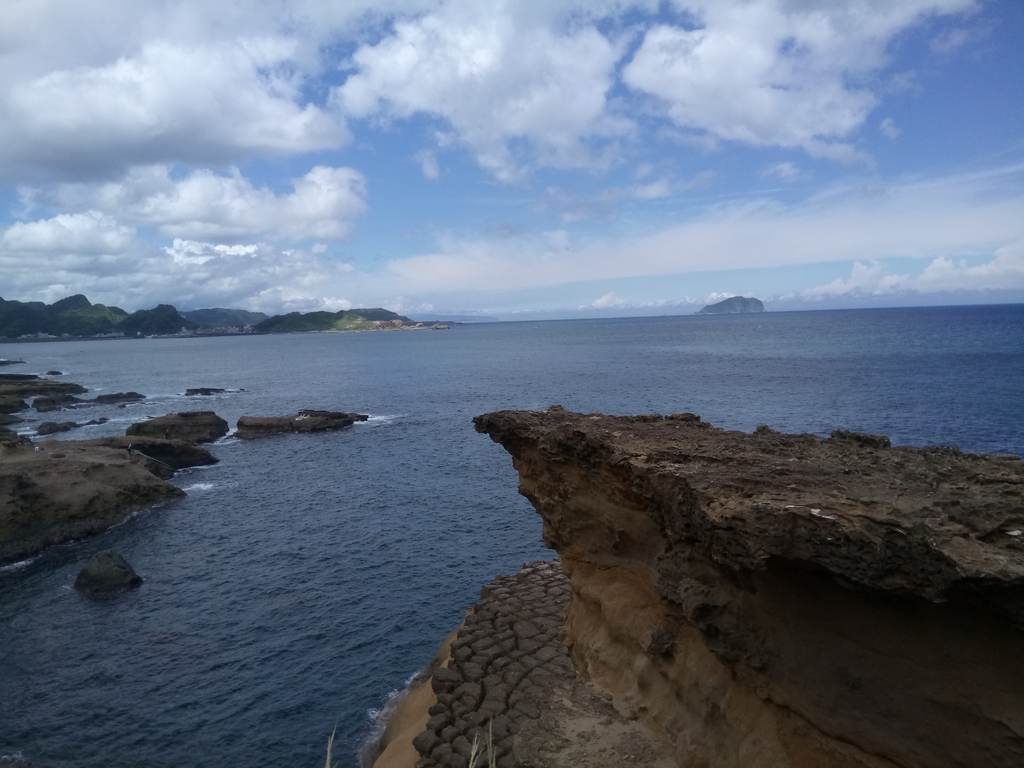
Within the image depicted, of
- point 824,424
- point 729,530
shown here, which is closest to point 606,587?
point 729,530

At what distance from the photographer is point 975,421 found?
161 ft

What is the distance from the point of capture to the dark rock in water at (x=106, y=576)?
2852 cm

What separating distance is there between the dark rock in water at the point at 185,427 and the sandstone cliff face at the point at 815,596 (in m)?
55.4

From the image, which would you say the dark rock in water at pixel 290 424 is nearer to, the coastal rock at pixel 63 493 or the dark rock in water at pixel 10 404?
the coastal rock at pixel 63 493

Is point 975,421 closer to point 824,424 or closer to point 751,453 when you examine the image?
point 824,424

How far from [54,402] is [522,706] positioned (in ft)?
305

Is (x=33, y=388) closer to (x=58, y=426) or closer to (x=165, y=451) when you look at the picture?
(x=58, y=426)

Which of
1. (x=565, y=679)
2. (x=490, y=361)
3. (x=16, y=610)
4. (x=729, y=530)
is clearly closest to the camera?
(x=729, y=530)

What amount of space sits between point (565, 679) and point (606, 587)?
2435mm

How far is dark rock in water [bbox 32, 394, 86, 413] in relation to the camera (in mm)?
83875

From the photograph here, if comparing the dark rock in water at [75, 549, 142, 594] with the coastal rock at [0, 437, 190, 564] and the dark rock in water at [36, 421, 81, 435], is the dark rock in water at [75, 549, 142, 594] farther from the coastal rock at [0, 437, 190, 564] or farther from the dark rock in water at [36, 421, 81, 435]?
the dark rock in water at [36, 421, 81, 435]

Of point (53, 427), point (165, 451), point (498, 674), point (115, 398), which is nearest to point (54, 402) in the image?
point (115, 398)

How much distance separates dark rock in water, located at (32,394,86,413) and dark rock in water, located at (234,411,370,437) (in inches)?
1444

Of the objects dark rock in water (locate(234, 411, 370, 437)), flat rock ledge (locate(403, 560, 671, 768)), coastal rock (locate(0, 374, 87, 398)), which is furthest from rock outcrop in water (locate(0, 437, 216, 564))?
coastal rock (locate(0, 374, 87, 398))
